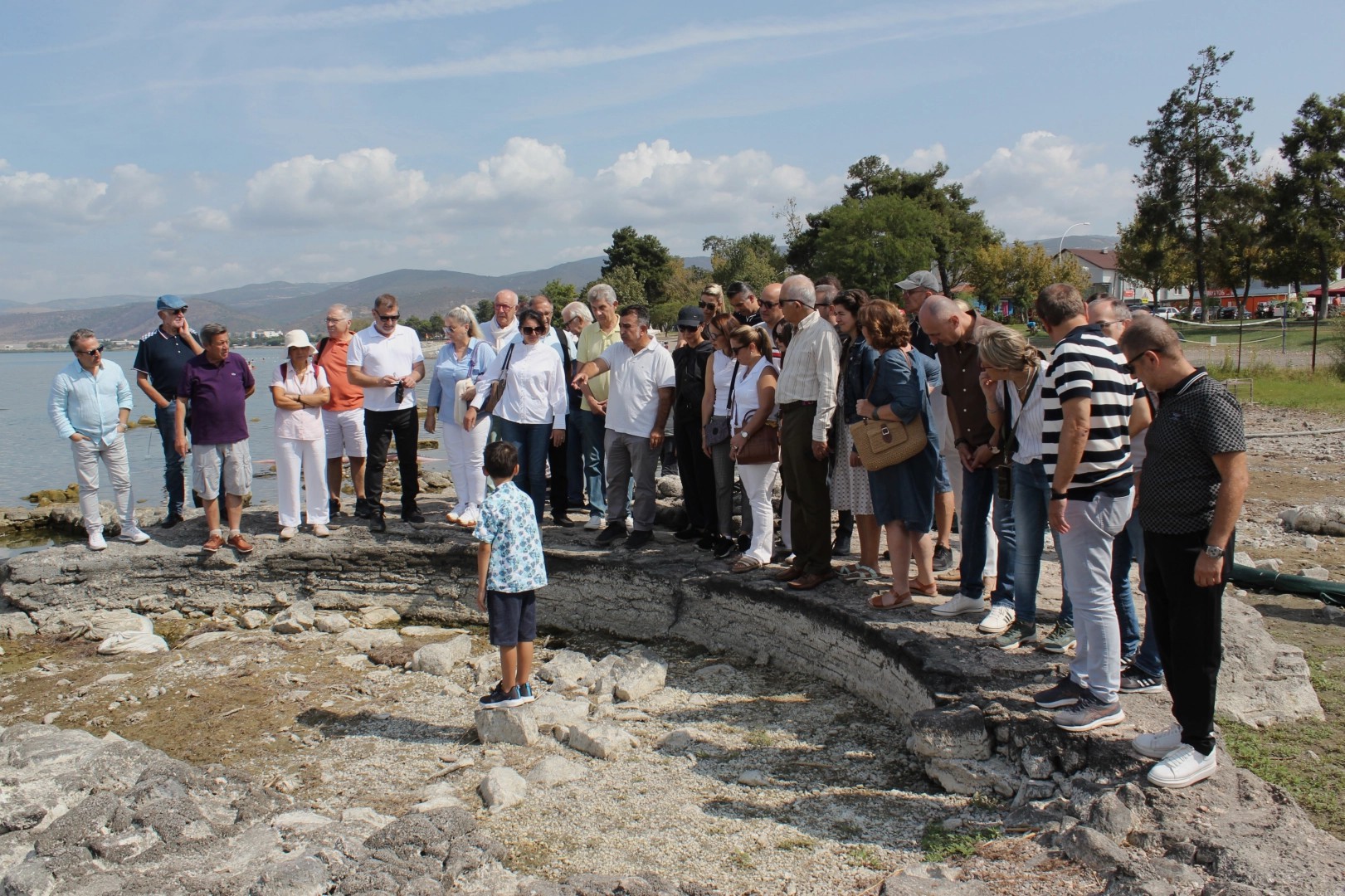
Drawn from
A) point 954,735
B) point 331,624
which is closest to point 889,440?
point 954,735

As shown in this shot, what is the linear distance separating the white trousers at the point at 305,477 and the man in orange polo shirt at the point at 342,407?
0.34 metres

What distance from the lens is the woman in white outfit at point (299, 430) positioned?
7.72 meters

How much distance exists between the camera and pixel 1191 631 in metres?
3.55

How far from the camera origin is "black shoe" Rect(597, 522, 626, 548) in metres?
7.50

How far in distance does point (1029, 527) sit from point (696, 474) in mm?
2931

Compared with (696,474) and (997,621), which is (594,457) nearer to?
(696,474)

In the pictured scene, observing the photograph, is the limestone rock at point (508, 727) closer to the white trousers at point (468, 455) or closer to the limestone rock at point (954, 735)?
the limestone rock at point (954, 735)

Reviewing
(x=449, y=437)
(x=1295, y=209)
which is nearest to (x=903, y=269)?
(x=1295, y=209)

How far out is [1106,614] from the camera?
4012 millimetres

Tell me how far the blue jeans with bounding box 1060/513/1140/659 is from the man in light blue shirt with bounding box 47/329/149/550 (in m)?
7.36

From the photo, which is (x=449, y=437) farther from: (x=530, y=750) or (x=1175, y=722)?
(x=1175, y=722)

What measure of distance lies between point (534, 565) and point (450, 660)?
1736mm

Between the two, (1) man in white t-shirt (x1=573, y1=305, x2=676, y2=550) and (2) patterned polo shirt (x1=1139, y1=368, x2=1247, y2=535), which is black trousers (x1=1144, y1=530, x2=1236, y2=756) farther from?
(1) man in white t-shirt (x1=573, y1=305, x2=676, y2=550)

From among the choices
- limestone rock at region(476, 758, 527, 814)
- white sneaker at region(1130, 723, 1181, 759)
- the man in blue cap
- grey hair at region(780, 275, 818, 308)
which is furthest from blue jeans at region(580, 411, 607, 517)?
white sneaker at region(1130, 723, 1181, 759)
